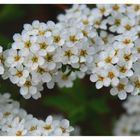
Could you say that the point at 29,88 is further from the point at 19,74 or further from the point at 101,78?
the point at 101,78

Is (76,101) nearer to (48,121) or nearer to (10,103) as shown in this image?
(10,103)

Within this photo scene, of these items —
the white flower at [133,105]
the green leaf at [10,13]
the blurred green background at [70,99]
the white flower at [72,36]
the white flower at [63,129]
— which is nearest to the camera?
the white flower at [63,129]

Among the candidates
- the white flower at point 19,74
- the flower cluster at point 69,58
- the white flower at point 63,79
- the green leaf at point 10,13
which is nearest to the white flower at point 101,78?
the flower cluster at point 69,58

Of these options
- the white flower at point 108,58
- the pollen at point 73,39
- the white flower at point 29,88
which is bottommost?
the white flower at point 29,88

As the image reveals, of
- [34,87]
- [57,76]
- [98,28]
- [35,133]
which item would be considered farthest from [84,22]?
[35,133]

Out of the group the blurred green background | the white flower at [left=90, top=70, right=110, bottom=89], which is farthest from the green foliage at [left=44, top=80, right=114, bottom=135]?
the white flower at [left=90, top=70, right=110, bottom=89]

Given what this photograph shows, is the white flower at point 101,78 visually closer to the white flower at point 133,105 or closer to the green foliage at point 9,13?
the white flower at point 133,105
